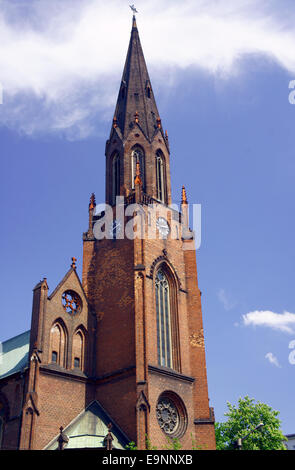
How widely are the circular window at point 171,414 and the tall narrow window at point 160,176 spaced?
1575cm

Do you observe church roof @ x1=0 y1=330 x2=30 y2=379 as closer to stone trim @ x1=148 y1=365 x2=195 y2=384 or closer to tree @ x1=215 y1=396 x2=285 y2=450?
stone trim @ x1=148 y1=365 x2=195 y2=384

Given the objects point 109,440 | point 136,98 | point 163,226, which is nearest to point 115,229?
point 163,226

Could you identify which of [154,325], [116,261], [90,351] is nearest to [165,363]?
[154,325]

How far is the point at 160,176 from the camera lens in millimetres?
46219

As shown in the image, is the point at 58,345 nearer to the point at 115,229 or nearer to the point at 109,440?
the point at 109,440

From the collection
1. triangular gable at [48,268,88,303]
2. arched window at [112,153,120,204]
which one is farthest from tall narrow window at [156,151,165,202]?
triangular gable at [48,268,88,303]

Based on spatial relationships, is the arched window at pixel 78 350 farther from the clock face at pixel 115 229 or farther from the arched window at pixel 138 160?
the arched window at pixel 138 160

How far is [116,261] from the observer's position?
39.8 meters

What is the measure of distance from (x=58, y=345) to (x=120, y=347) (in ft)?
12.7

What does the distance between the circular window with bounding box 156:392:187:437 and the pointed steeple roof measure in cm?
2113

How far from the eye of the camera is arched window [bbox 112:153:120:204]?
44.7 metres
